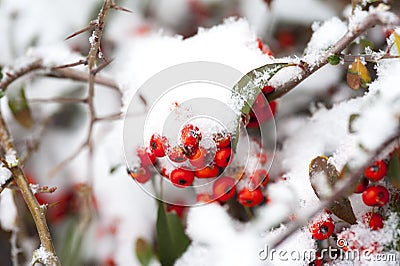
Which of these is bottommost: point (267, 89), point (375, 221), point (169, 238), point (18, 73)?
point (375, 221)

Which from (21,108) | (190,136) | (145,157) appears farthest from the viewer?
(21,108)

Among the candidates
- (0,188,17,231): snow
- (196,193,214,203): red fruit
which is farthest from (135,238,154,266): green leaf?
(0,188,17,231): snow

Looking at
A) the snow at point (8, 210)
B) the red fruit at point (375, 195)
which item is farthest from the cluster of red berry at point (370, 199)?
the snow at point (8, 210)

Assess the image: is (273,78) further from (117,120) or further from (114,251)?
(114,251)

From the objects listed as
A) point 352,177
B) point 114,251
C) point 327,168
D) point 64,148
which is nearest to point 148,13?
point 64,148

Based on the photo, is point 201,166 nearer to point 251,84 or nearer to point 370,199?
point 251,84

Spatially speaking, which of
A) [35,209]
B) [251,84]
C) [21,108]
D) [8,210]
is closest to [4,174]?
[35,209]

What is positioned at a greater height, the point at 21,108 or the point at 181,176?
the point at 21,108
